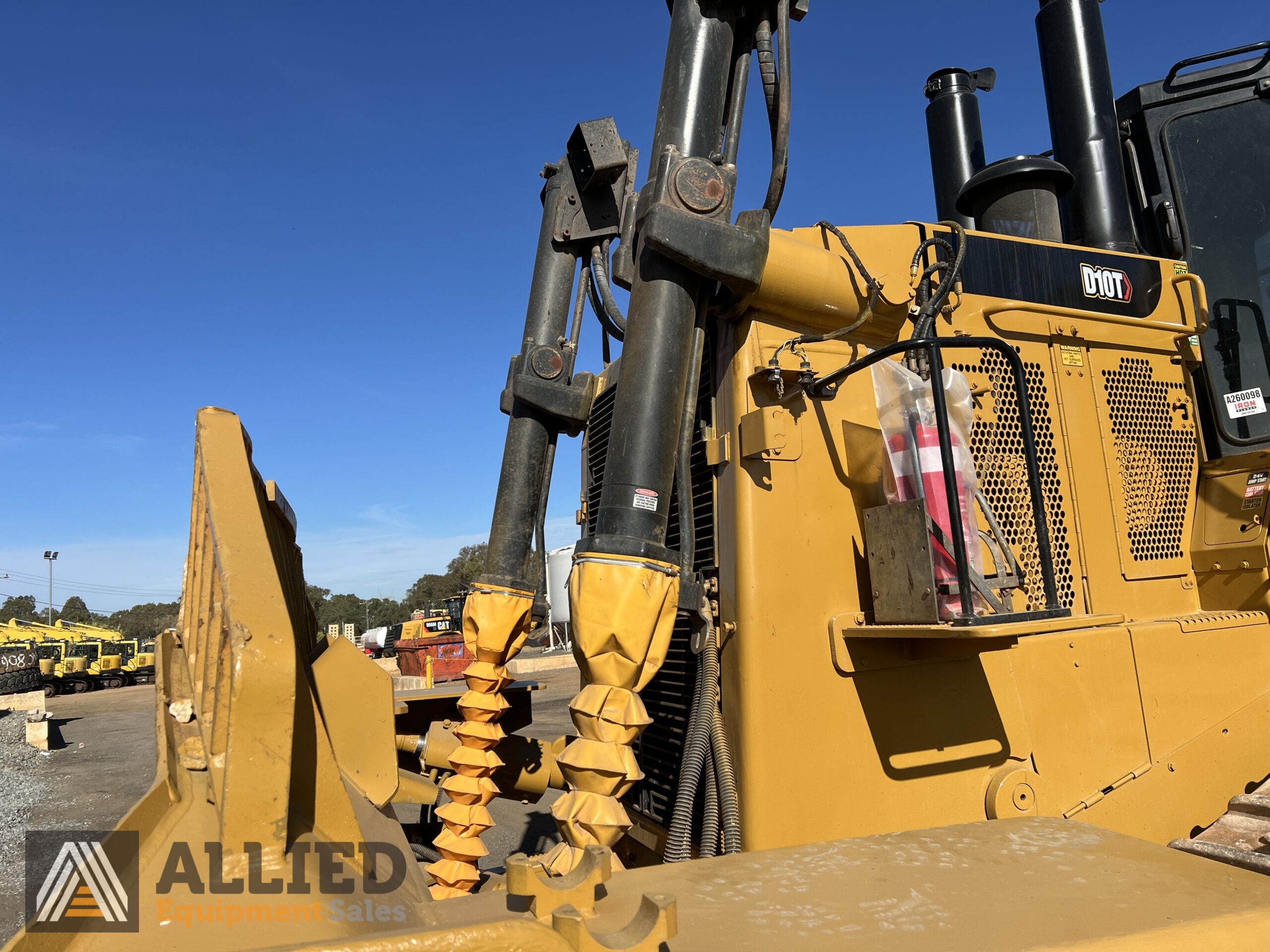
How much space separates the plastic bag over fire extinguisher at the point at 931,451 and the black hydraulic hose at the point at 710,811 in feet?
2.73

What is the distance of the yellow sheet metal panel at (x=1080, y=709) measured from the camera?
2.76 metres

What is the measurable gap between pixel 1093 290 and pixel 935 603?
6.42ft

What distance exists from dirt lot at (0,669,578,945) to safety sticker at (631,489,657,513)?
2.27m

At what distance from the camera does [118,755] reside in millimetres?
13539

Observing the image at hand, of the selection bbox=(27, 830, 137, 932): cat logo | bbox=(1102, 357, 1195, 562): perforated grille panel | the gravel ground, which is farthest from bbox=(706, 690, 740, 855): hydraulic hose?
the gravel ground

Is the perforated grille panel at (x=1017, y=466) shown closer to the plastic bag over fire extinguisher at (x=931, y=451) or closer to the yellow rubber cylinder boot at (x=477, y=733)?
the plastic bag over fire extinguisher at (x=931, y=451)

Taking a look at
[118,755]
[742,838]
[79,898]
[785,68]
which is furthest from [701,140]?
[118,755]

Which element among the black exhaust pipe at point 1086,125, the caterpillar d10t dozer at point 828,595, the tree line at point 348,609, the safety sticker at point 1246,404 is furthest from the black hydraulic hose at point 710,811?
the tree line at point 348,609

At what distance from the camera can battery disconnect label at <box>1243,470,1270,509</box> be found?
10.7 ft

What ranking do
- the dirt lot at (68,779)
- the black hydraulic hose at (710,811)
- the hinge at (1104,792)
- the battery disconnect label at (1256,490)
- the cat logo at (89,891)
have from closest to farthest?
the cat logo at (89,891), the black hydraulic hose at (710,811), the hinge at (1104,792), the battery disconnect label at (1256,490), the dirt lot at (68,779)

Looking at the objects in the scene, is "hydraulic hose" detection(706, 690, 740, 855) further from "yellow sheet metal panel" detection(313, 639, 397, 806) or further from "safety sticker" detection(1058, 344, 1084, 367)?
"safety sticker" detection(1058, 344, 1084, 367)

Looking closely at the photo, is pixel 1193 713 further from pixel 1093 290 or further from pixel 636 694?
pixel 636 694

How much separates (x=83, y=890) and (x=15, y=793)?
11659mm

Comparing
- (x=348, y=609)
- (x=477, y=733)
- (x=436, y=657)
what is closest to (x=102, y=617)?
(x=348, y=609)
